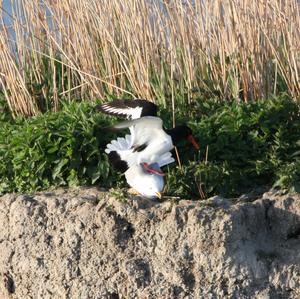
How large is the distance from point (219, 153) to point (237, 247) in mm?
904

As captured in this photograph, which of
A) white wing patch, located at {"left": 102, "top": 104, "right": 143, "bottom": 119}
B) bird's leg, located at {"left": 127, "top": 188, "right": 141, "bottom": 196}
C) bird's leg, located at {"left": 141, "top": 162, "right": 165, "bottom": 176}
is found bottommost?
bird's leg, located at {"left": 127, "top": 188, "right": 141, "bottom": 196}

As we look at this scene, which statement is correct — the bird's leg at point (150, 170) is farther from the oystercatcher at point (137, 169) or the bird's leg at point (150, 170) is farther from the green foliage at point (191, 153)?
the green foliage at point (191, 153)

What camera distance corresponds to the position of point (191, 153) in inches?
227

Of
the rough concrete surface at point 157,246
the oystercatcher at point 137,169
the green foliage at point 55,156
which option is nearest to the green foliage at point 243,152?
the oystercatcher at point 137,169

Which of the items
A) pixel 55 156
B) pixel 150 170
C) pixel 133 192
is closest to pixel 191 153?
pixel 150 170

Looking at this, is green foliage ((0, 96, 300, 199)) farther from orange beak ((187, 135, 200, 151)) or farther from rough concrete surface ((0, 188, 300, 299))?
rough concrete surface ((0, 188, 300, 299))

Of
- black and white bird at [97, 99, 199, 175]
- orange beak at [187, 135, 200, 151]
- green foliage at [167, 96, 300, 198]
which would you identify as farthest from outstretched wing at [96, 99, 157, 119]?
green foliage at [167, 96, 300, 198]

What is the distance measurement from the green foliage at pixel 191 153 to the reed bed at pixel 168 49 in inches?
21.1

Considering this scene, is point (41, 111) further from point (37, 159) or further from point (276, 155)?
point (276, 155)

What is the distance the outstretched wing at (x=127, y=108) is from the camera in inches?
216

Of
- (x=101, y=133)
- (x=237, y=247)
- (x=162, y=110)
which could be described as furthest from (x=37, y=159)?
(x=237, y=247)

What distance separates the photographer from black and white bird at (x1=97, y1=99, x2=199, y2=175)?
213 inches

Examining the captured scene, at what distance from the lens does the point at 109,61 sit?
267 inches

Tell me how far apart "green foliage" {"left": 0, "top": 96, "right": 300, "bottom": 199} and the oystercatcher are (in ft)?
0.36
